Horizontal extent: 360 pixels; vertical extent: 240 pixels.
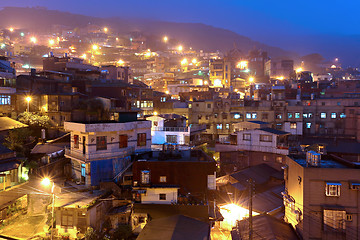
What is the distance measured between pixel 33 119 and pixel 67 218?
20417mm

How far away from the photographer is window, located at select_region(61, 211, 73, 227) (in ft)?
67.4

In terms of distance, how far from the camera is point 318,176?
58.7 feet

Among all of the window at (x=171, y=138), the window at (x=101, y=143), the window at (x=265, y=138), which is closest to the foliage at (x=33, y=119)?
the window at (x=101, y=143)

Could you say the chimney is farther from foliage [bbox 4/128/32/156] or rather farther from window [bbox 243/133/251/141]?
foliage [bbox 4/128/32/156]

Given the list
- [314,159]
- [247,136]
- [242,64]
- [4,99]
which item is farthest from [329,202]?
[242,64]

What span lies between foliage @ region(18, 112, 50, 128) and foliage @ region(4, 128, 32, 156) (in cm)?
415

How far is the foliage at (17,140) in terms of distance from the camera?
3011 centimetres

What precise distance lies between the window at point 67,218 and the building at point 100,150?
547 centimetres

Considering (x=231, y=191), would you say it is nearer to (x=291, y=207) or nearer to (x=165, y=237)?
(x=291, y=207)

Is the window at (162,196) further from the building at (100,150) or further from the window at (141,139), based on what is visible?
the window at (141,139)

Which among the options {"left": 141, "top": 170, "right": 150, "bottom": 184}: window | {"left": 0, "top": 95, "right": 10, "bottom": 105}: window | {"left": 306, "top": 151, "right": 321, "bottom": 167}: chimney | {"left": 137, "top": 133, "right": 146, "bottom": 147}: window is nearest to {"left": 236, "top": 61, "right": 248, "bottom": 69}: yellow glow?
{"left": 137, "top": 133, "right": 146, "bottom": 147}: window

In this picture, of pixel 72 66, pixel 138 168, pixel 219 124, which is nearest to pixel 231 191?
pixel 138 168

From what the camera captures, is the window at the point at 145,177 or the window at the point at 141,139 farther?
the window at the point at 141,139

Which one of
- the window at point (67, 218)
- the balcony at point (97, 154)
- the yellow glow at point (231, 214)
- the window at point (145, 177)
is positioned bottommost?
the yellow glow at point (231, 214)
